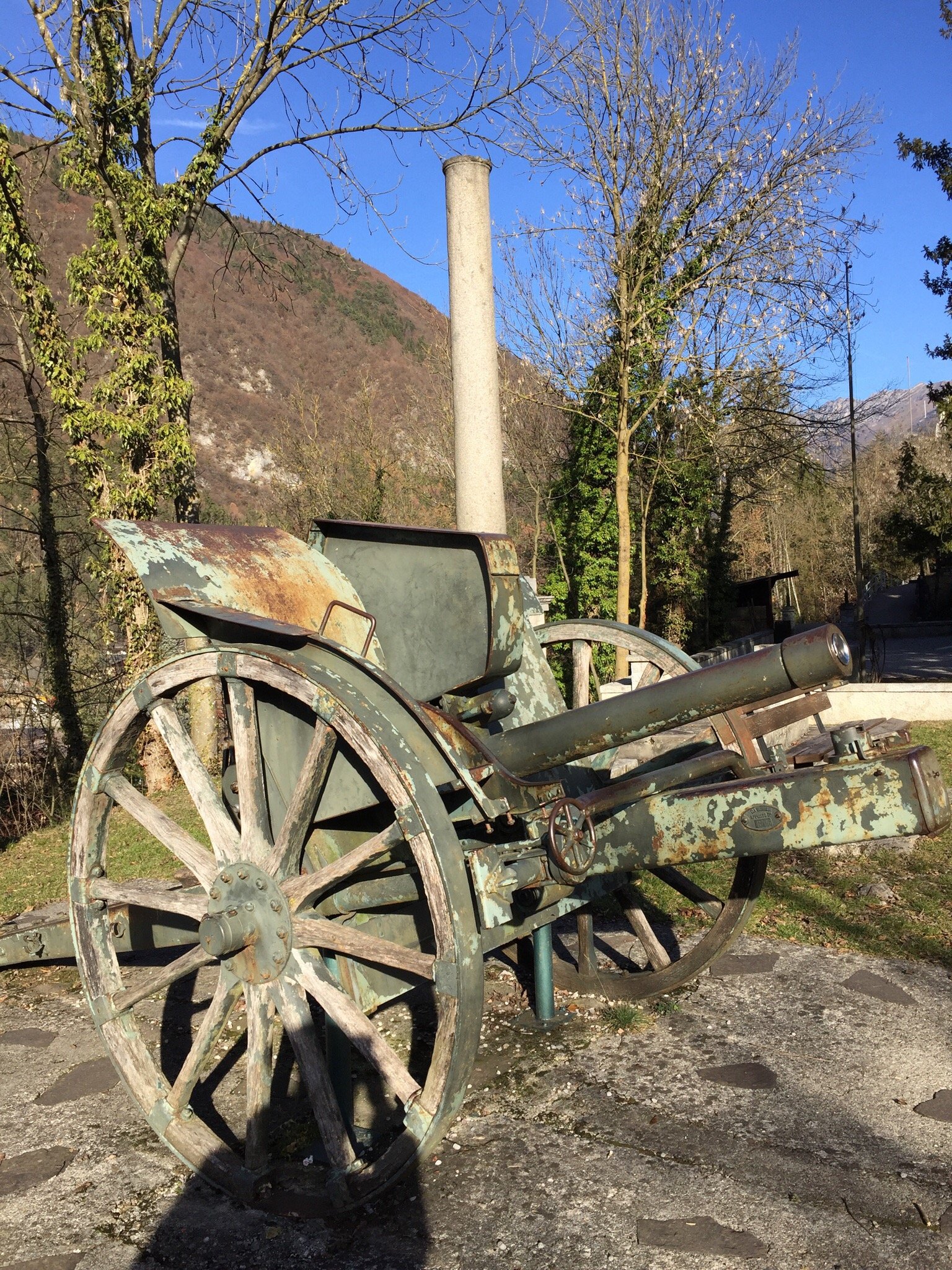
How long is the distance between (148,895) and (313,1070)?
0.76 m

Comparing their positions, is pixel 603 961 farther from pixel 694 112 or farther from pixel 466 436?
pixel 694 112

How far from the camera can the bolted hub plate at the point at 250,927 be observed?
2.71m

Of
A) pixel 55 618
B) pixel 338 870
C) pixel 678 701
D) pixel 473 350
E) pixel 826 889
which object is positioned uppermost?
pixel 473 350

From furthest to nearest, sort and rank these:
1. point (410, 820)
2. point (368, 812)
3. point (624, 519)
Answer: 1. point (624, 519)
2. point (368, 812)
3. point (410, 820)

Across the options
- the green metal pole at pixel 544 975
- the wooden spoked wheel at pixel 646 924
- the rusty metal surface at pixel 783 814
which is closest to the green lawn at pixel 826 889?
the wooden spoked wheel at pixel 646 924

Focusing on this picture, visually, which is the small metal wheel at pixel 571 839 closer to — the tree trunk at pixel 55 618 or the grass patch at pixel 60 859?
the grass patch at pixel 60 859

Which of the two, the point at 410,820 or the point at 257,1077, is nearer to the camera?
the point at 410,820

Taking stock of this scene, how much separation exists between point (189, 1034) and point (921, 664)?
16062 mm

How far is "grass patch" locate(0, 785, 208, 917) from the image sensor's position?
6.34 m

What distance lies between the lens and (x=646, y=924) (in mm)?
4031

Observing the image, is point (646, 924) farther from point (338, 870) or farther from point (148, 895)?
point (148, 895)

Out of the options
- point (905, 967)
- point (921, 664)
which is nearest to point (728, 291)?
point (921, 664)

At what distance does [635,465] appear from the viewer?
55.3 feet

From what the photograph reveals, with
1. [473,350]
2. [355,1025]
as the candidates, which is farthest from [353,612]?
[473,350]
